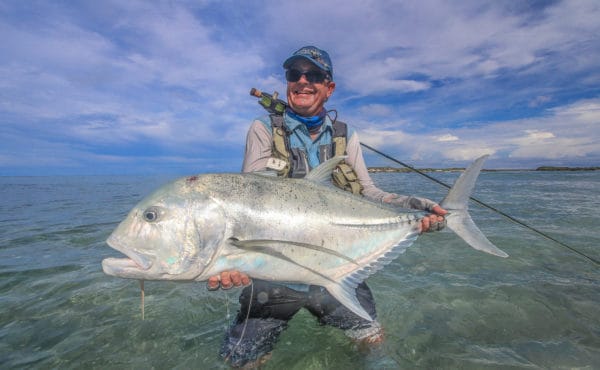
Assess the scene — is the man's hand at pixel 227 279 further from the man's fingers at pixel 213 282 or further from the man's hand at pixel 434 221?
the man's hand at pixel 434 221

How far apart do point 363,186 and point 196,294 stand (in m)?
2.81

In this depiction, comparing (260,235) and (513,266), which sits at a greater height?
(260,235)

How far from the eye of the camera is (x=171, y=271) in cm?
207

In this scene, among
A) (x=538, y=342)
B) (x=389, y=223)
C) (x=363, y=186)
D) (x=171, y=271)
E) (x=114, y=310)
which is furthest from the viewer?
(x=114, y=310)

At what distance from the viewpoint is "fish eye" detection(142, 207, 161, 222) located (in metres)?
2.14

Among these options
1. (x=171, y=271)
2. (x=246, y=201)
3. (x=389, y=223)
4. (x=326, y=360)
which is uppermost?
(x=246, y=201)

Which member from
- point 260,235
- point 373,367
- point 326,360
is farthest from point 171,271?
point 373,367

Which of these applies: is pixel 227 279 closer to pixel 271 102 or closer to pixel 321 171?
pixel 321 171

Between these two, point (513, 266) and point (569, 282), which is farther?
point (513, 266)

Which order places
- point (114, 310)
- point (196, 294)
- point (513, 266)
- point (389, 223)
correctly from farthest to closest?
point (513, 266) → point (196, 294) → point (114, 310) → point (389, 223)

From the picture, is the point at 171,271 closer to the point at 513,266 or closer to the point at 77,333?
the point at 77,333

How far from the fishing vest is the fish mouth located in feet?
5.02

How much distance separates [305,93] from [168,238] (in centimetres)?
219

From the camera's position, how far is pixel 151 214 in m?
2.14
